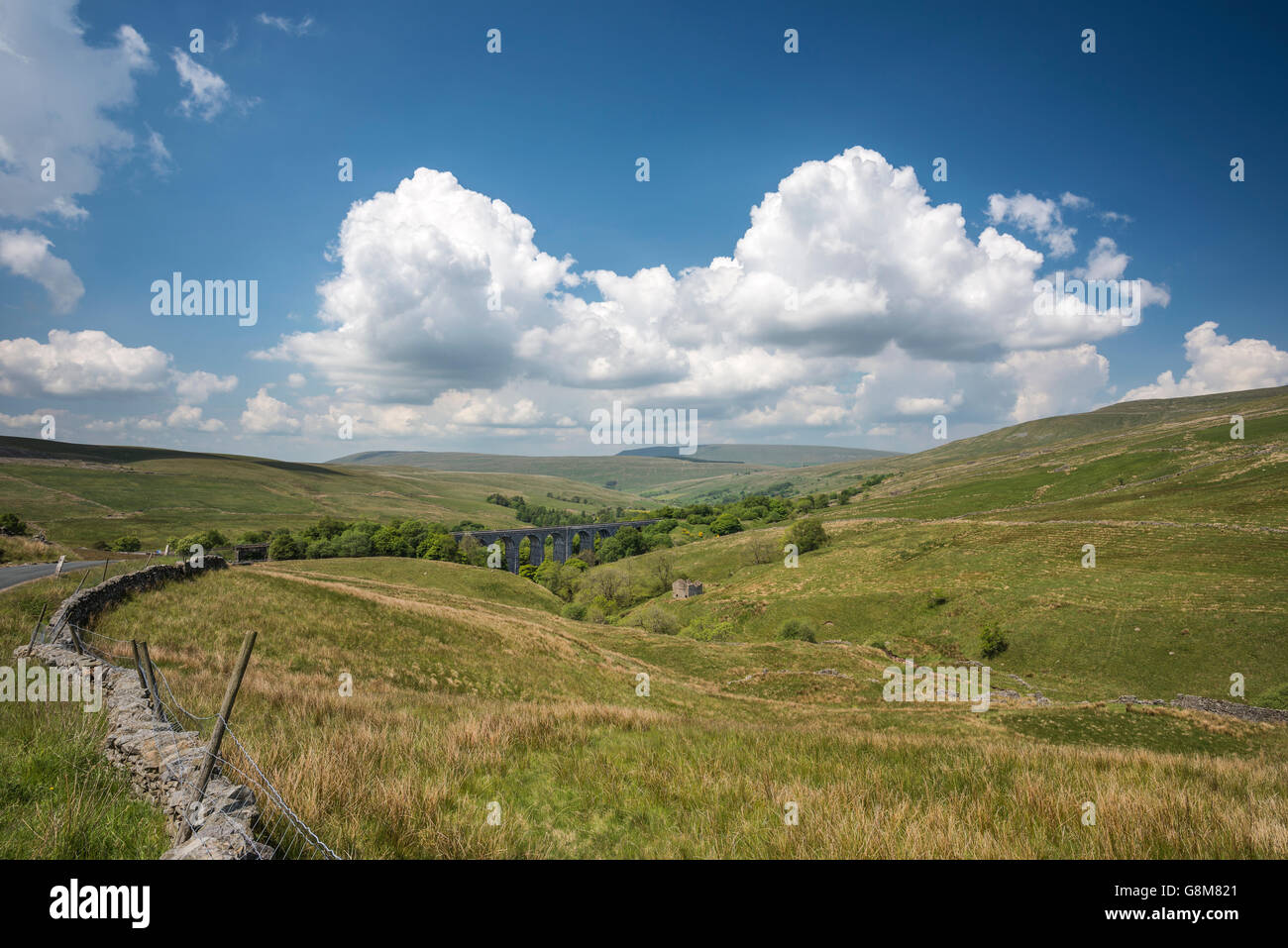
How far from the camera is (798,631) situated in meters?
57.5

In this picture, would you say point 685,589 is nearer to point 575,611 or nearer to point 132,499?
point 575,611

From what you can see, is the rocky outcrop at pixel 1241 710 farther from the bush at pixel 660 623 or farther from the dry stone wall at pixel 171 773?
the bush at pixel 660 623

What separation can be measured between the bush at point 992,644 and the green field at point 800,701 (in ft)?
2.29

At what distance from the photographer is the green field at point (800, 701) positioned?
5227mm

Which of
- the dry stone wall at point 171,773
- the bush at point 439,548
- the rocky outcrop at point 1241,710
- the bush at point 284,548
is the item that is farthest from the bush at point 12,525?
the rocky outcrop at point 1241,710

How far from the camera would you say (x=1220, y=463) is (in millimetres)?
99125

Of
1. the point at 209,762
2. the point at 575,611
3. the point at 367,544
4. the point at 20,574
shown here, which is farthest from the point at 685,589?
the point at 209,762

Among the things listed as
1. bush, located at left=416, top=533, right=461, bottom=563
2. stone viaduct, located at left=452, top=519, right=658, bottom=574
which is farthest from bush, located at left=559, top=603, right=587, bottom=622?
stone viaduct, located at left=452, top=519, right=658, bottom=574

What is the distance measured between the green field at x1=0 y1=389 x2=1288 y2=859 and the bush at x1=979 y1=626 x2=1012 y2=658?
2.29 ft

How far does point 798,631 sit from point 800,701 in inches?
1083

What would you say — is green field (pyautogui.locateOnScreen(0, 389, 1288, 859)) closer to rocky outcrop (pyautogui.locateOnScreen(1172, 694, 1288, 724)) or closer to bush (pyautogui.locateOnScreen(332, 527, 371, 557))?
rocky outcrop (pyautogui.locateOnScreen(1172, 694, 1288, 724))

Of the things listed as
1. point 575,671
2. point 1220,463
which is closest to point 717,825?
point 575,671

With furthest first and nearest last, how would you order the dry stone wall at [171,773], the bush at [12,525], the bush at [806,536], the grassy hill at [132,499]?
Answer: the grassy hill at [132,499] < the bush at [806,536] < the bush at [12,525] < the dry stone wall at [171,773]
